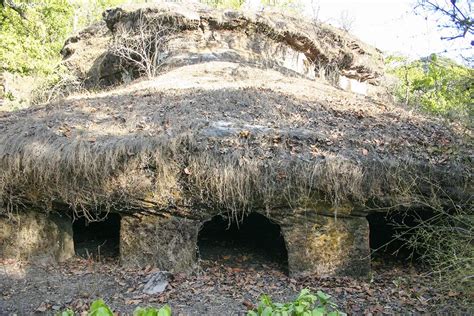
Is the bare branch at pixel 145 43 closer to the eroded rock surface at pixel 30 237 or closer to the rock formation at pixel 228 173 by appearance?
the rock formation at pixel 228 173

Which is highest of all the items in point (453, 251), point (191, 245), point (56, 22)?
point (56, 22)

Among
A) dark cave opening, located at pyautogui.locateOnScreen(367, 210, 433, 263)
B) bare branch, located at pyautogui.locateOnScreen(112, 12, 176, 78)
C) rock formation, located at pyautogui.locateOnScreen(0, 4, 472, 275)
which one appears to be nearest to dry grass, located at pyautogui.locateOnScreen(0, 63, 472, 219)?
rock formation, located at pyautogui.locateOnScreen(0, 4, 472, 275)

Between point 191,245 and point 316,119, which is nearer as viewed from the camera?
point 191,245

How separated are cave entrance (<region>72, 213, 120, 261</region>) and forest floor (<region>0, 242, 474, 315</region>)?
1.41 feet

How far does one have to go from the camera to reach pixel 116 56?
14.3 metres

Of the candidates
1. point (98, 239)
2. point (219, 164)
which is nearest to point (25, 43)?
point (98, 239)

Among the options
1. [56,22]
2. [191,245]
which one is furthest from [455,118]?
[56,22]

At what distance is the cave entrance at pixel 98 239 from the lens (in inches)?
295

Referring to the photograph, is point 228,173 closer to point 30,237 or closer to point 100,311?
point 30,237

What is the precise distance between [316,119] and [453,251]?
10.6 feet

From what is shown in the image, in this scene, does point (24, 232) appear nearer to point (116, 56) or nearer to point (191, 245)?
point (191, 245)

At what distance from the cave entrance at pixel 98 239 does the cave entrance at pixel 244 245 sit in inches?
58.8

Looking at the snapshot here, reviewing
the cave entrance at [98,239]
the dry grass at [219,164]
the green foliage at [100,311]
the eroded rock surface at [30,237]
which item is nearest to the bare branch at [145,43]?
the cave entrance at [98,239]

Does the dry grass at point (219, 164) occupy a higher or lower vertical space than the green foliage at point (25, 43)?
lower
